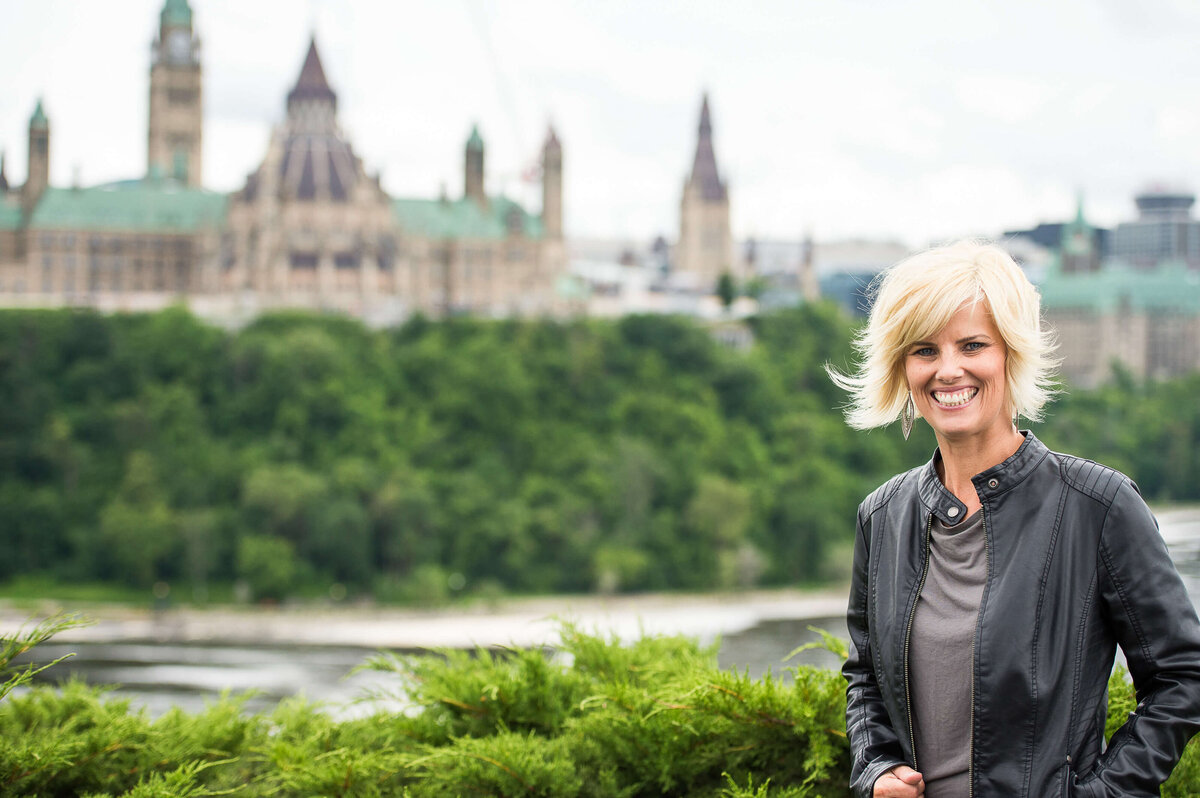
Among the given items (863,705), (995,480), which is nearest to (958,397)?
(995,480)

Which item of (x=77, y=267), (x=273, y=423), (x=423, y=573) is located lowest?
(x=423, y=573)

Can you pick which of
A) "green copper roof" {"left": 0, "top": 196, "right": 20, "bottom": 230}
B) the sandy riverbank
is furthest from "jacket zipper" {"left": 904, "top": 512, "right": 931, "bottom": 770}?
"green copper roof" {"left": 0, "top": 196, "right": 20, "bottom": 230}

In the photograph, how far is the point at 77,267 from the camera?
7369cm

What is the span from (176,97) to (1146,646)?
87.1 meters

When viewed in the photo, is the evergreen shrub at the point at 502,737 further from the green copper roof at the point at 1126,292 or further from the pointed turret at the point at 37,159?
the green copper roof at the point at 1126,292

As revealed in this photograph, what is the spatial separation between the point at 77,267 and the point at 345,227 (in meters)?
13.0

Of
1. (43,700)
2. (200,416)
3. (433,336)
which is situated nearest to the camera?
(43,700)

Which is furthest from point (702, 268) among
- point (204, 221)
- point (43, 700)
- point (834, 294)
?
point (43, 700)

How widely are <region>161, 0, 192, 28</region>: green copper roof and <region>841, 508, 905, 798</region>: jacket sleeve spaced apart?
290 feet

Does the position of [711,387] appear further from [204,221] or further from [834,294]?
[834,294]

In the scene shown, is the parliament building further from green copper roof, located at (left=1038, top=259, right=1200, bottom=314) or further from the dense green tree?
green copper roof, located at (left=1038, top=259, right=1200, bottom=314)

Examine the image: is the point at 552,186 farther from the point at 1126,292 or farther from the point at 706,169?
the point at 1126,292

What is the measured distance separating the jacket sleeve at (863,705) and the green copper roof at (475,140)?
81.0 meters

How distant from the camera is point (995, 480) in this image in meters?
3.50
